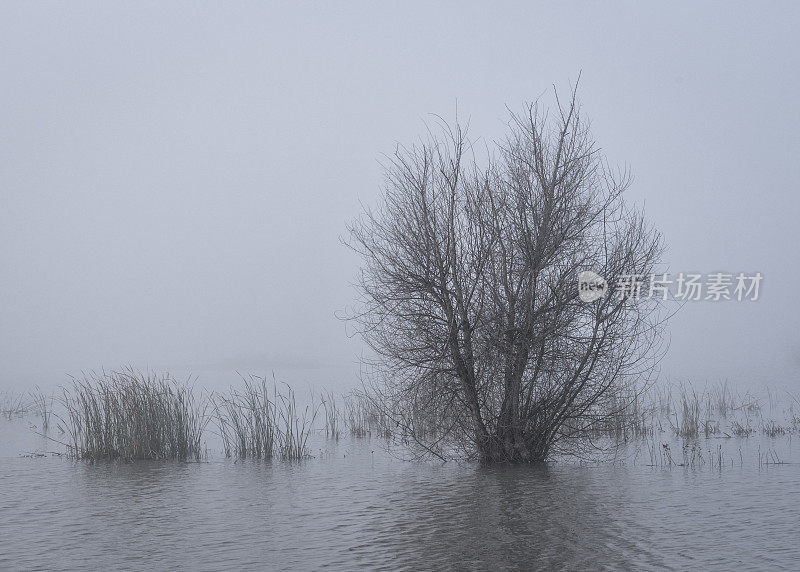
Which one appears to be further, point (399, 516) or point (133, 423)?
point (133, 423)

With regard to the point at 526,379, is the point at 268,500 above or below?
below

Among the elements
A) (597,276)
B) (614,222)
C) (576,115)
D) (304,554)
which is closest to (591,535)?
(304,554)

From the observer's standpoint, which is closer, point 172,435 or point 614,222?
point 614,222

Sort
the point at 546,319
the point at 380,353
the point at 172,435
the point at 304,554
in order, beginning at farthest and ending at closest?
the point at 172,435
the point at 380,353
the point at 546,319
the point at 304,554

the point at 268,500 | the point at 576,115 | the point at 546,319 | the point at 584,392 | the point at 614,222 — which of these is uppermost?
the point at 576,115

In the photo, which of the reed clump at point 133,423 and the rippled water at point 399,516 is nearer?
the rippled water at point 399,516

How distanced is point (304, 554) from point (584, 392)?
256 inches

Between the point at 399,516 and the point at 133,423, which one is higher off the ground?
the point at 133,423

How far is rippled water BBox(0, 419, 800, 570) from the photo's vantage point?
676 centimetres

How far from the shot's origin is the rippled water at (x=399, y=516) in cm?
676

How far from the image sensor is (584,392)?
1214cm

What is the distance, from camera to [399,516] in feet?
28.2

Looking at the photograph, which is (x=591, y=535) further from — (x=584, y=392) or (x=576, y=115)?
(x=576, y=115)

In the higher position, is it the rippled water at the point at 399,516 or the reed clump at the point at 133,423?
the reed clump at the point at 133,423
